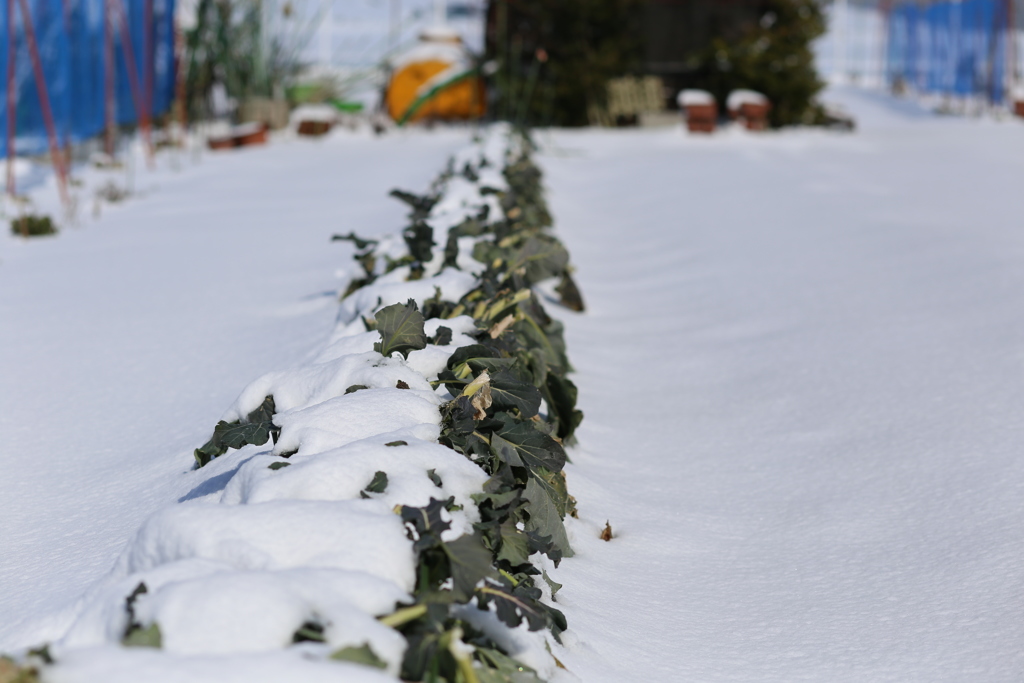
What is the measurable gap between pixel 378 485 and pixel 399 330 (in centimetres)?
62

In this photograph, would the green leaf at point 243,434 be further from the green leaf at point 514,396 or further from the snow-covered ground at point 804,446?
the snow-covered ground at point 804,446

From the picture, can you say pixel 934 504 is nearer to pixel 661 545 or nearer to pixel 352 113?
pixel 661 545

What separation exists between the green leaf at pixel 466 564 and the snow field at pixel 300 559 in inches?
2.2

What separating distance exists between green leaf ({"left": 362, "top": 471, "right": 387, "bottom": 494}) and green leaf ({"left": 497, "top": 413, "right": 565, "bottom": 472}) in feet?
1.14

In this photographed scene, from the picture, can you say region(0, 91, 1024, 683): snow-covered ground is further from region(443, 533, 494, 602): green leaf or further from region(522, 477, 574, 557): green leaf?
region(443, 533, 494, 602): green leaf

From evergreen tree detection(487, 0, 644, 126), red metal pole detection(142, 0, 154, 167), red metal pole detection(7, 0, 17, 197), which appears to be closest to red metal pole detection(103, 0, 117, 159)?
red metal pole detection(142, 0, 154, 167)

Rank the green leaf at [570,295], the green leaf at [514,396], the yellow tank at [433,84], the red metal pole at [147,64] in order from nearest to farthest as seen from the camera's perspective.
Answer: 1. the green leaf at [514,396]
2. the green leaf at [570,295]
3. the red metal pole at [147,64]
4. the yellow tank at [433,84]

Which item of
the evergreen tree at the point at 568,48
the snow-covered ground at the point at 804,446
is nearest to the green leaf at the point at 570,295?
the snow-covered ground at the point at 804,446

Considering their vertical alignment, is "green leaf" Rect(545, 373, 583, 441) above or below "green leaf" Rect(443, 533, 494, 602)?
below

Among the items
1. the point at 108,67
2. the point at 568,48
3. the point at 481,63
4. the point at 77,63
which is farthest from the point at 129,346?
the point at 568,48

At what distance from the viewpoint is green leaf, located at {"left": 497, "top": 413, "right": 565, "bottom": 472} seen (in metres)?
1.79

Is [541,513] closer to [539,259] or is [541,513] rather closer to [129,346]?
[539,259]

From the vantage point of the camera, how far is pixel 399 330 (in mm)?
2072

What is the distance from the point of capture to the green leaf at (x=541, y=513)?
1.73 m
